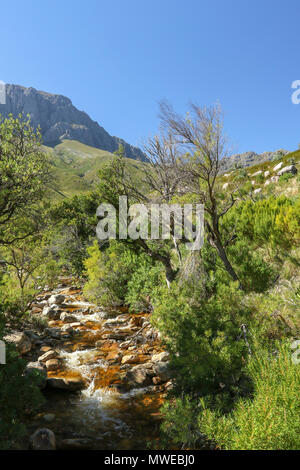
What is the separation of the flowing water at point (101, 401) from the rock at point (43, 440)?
307 mm

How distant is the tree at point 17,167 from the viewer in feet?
25.6

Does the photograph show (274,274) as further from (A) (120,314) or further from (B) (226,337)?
(A) (120,314)

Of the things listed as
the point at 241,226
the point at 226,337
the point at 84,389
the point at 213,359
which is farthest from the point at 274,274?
the point at 84,389

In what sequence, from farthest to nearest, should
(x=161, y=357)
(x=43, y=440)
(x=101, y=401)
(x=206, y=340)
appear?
(x=161, y=357) < (x=101, y=401) < (x=206, y=340) < (x=43, y=440)

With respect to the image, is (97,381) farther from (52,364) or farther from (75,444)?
(75,444)

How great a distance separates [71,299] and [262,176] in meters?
27.3

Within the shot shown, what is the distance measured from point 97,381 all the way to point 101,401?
96cm

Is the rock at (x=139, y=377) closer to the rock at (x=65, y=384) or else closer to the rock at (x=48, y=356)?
the rock at (x=65, y=384)

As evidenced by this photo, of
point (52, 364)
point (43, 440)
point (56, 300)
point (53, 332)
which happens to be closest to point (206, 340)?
point (43, 440)

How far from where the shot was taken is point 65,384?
22.2 feet

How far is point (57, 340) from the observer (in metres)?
10.3

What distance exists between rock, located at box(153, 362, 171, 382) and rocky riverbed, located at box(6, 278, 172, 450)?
0.08ft

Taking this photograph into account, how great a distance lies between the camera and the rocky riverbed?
16.6 ft

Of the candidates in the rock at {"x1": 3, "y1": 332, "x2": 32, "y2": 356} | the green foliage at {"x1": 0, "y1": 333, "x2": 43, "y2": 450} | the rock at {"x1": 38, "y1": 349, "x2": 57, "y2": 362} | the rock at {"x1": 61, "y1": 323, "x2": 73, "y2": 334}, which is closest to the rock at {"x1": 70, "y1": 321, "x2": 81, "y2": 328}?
the rock at {"x1": 61, "y1": 323, "x2": 73, "y2": 334}
